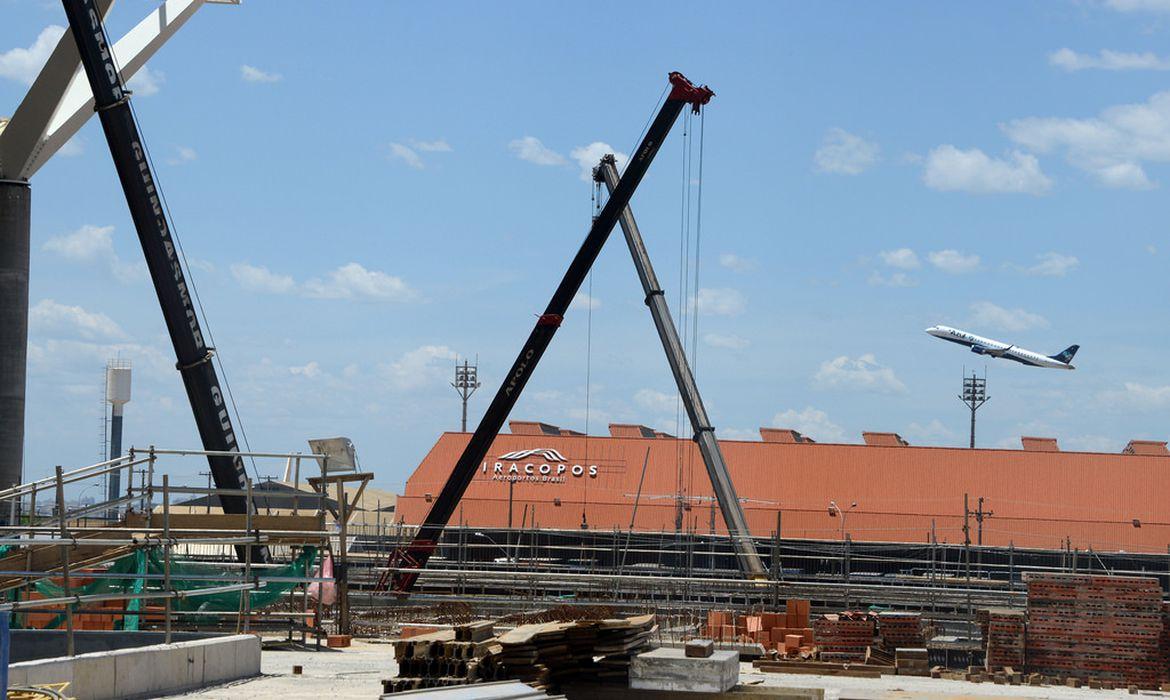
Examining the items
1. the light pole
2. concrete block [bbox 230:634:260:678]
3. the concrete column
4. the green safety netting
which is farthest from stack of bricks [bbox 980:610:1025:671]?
the light pole

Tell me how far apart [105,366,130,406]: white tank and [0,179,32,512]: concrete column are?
6591 centimetres

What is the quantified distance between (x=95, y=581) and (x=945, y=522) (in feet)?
133

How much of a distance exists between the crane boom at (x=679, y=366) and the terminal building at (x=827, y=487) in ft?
38.2

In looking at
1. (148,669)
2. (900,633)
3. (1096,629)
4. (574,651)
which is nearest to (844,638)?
(900,633)

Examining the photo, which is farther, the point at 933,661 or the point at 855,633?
the point at 933,661

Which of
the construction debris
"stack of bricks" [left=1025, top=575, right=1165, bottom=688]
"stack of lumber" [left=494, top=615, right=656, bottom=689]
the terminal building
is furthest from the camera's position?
the terminal building

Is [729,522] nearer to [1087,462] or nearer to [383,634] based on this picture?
[383,634]

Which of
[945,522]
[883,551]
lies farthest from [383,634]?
[945,522]

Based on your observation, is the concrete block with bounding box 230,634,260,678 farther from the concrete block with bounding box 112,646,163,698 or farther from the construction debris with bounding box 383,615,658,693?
the construction debris with bounding box 383,615,658,693

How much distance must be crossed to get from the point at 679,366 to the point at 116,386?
204 ft

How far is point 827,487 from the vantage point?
59125 millimetres

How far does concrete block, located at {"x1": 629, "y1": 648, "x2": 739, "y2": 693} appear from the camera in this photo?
14.9 metres

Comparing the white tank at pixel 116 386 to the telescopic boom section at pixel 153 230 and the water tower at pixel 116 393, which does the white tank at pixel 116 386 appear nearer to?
the water tower at pixel 116 393

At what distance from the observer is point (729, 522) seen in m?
40.2
